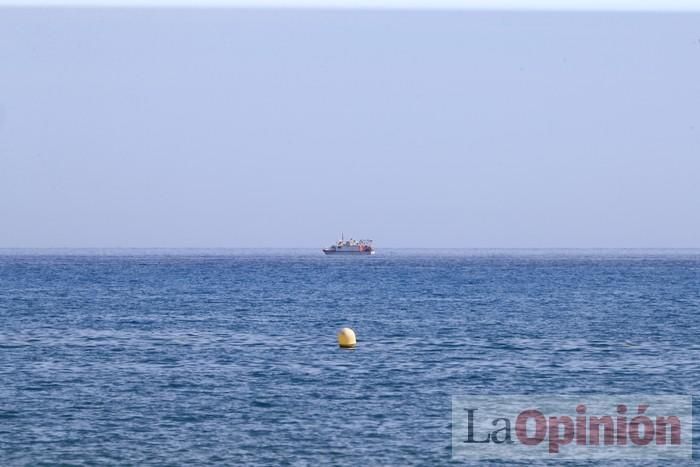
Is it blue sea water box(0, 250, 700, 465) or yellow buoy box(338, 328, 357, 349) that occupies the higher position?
yellow buoy box(338, 328, 357, 349)

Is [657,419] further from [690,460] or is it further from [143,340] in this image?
[143,340]

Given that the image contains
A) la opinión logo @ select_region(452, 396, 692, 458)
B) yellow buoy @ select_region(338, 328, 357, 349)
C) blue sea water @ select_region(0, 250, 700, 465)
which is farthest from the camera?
yellow buoy @ select_region(338, 328, 357, 349)

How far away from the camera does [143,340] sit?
2697 inches

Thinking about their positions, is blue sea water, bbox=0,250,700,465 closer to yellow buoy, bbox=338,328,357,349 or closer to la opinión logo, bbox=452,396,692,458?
yellow buoy, bbox=338,328,357,349

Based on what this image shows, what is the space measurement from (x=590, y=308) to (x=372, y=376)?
53772mm

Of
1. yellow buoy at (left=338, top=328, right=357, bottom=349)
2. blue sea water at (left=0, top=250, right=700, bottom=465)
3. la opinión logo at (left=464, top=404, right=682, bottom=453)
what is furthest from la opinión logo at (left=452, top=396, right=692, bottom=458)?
yellow buoy at (left=338, top=328, right=357, bottom=349)

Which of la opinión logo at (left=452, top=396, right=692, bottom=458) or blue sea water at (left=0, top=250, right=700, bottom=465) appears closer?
la opinión logo at (left=452, top=396, right=692, bottom=458)

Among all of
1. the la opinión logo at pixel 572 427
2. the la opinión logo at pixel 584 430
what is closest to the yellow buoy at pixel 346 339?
the la opinión logo at pixel 572 427

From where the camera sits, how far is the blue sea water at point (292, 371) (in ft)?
120

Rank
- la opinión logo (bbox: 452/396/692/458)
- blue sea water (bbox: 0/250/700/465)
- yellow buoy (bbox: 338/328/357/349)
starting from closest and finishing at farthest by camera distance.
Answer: la opinión logo (bbox: 452/396/692/458)
blue sea water (bbox: 0/250/700/465)
yellow buoy (bbox: 338/328/357/349)

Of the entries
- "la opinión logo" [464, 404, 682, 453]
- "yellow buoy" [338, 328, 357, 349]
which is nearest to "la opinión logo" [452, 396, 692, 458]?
"la opinión logo" [464, 404, 682, 453]

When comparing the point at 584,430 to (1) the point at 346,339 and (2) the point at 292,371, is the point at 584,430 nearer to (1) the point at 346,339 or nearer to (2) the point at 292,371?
(2) the point at 292,371

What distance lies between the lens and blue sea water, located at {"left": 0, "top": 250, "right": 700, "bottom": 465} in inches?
1444

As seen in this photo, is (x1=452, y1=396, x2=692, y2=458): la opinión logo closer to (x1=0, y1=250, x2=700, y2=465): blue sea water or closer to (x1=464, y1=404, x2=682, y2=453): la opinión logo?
(x1=464, y1=404, x2=682, y2=453): la opinión logo
